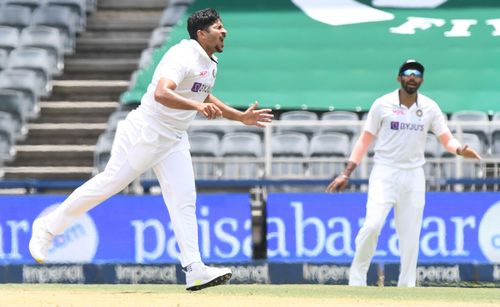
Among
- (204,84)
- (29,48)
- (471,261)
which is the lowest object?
(471,261)

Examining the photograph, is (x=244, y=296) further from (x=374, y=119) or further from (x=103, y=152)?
(x=103, y=152)

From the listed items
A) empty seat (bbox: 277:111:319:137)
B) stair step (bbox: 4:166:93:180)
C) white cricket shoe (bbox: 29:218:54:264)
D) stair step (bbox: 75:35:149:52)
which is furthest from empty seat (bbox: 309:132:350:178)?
white cricket shoe (bbox: 29:218:54:264)

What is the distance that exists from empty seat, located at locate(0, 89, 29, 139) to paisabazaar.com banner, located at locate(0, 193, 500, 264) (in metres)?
4.17

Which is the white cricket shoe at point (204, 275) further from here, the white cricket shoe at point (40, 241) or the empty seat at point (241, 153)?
the empty seat at point (241, 153)

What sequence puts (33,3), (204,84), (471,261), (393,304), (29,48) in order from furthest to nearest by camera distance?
(33,3), (29,48), (471,261), (204,84), (393,304)

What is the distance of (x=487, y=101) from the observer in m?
17.1

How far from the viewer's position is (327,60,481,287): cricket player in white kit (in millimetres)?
10125

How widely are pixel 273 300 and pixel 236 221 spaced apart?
18.1ft

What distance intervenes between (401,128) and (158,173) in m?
2.66

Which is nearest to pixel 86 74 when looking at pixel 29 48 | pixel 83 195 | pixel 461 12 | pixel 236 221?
pixel 29 48

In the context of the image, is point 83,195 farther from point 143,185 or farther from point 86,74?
point 86,74

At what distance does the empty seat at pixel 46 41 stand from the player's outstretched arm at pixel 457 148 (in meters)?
9.40

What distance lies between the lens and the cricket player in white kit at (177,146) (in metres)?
7.92

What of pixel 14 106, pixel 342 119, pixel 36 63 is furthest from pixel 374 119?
pixel 36 63
